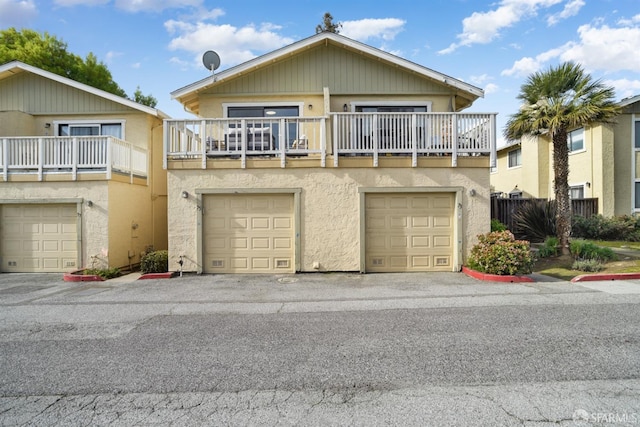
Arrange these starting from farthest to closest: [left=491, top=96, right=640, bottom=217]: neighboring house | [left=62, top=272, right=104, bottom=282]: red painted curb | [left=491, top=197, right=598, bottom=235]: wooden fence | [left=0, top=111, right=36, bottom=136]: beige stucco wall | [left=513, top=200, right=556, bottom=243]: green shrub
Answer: [left=491, top=96, right=640, bottom=217]: neighboring house < [left=491, top=197, right=598, bottom=235]: wooden fence < [left=513, top=200, right=556, bottom=243]: green shrub < [left=0, top=111, right=36, bottom=136]: beige stucco wall < [left=62, top=272, right=104, bottom=282]: red painted curb

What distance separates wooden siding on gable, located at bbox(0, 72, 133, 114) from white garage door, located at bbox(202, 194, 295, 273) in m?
6.57

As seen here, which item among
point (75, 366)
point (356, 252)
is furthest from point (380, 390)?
point (356, 252)

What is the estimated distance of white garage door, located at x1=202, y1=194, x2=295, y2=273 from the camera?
402 inches

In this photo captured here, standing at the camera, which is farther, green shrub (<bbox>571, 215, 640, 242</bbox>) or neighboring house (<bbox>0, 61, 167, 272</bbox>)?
green shrub (<bbox>571, 215, 640, 242</bbox>)

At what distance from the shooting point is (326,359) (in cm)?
422

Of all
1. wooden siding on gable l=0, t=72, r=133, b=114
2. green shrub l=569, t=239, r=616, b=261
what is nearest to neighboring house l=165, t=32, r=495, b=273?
green shrub l=569, t=239, r=616, b=261

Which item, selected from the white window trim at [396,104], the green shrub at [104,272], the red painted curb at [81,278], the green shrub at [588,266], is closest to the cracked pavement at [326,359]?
the green shrub at [588,266]

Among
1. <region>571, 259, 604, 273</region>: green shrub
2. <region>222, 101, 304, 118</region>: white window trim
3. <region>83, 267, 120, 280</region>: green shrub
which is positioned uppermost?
<region>222, 101, 304, 118</region>: white window trim

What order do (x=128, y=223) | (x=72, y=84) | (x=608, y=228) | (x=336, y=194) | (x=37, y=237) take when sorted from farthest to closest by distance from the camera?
(x=608, y=228) → (x=72, y=84) → (x=128, y=223) → (x=37, y=237) → (x=336, y=194)

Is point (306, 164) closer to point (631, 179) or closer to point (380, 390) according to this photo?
point (380, 390)

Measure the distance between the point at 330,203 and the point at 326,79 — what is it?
4.84m

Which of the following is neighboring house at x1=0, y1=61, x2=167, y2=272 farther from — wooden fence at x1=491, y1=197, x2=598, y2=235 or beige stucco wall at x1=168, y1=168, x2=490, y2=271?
wooden fence at x1=491, y1=197, x2=598, y2=235

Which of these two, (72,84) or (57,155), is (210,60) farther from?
(57,155)

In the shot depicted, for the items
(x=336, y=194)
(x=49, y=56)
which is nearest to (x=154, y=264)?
(x=336, y=194)
